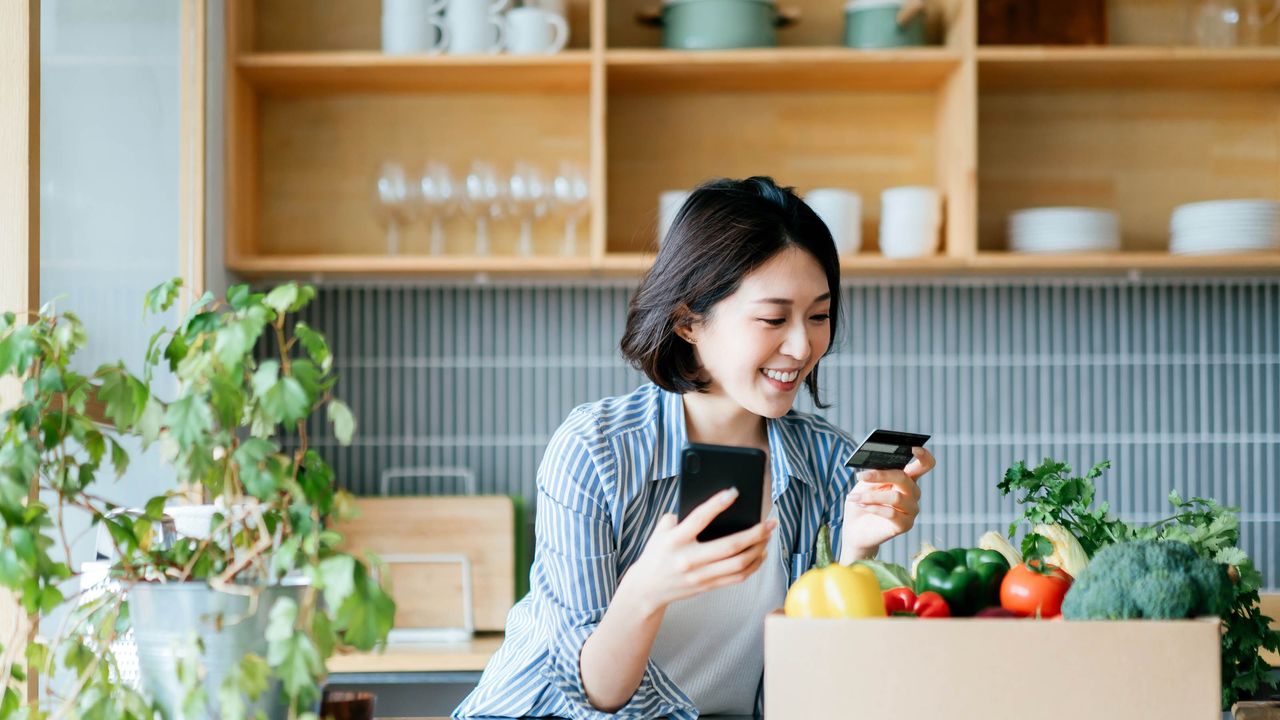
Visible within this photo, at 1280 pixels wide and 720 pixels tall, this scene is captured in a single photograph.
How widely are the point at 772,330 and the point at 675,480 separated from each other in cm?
23

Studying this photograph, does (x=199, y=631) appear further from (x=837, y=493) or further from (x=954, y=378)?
(x=954, y=378)

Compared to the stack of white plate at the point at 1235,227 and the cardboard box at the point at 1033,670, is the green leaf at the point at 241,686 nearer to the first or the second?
the cardboard box at the point at 1033,670

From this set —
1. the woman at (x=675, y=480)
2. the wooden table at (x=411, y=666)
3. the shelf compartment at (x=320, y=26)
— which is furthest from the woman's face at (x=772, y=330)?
A: the shelf compartment at (x=320, y=26)

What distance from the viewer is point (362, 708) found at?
3.67ft

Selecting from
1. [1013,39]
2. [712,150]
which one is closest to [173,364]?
[712,150]

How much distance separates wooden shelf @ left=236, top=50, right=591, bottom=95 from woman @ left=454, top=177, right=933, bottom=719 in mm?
1286

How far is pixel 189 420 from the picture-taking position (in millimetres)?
895

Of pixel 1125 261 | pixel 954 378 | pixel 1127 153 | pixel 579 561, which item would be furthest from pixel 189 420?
pixel 1127 153

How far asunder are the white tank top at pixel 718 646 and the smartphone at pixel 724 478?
15.7 inches

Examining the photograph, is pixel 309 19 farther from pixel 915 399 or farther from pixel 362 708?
pixel 362 708

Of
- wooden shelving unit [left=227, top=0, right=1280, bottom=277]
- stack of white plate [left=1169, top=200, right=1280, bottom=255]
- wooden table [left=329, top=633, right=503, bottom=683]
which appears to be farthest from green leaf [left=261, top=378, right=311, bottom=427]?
stack of white plate [left=1169, top=200, right=1280, bottom=255]

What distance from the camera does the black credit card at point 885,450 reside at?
4.07 feet

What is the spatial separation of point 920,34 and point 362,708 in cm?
205

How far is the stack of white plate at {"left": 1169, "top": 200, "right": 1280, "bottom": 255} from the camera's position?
102 inches
